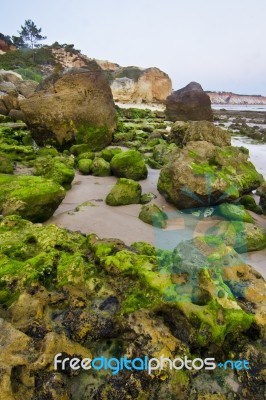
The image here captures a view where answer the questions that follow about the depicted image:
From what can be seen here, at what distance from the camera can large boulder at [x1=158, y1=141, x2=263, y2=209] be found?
6.05m

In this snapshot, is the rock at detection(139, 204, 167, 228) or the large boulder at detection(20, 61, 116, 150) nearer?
the rock at detection(139, 204, 167, 228)

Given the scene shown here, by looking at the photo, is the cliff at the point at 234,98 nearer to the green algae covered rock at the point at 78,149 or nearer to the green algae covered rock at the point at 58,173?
the green algae covered rock at the point at 78,149

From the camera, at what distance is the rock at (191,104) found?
22.0 metres

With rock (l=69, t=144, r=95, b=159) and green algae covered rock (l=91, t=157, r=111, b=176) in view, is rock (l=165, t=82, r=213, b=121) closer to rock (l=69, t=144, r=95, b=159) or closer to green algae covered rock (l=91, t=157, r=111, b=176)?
rock (l=69, t=144, r=95, b=159)

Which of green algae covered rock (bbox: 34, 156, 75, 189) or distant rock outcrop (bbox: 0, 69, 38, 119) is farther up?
distant rock outcrop (bbox: 0, 69, 38, 119)

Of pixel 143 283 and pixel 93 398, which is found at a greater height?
pixel 143 283

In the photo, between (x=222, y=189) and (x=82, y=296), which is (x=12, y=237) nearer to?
Answer: (x=82, y=296)

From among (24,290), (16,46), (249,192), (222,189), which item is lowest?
(249,192)

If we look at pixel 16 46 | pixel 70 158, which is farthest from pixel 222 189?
pixel 16 46

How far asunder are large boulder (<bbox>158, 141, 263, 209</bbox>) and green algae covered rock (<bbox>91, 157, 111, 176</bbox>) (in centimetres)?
212

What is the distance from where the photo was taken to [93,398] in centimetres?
204

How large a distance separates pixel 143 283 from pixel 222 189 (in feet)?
12.5

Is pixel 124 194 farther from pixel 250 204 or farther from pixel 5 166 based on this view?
pixel 5 166

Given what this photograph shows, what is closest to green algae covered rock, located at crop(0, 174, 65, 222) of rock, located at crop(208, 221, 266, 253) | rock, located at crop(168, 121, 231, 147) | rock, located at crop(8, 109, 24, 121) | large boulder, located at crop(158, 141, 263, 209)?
large boulder, located at crop(158, 141, 263, 209)
